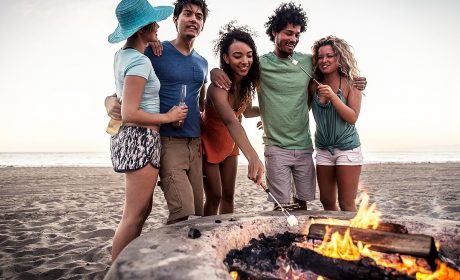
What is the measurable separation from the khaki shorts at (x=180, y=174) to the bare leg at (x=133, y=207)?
1.06ft

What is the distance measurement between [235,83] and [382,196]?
763 cm

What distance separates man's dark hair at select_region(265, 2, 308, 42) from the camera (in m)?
3.69

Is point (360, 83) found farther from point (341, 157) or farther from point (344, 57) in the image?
point (341, 157)

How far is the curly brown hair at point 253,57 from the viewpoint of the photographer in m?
3.54

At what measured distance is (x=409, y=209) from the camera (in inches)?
285

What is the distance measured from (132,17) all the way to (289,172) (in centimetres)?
234

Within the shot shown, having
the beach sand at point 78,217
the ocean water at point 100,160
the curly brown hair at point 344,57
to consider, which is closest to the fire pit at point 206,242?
the curly brown hair at point 344,57

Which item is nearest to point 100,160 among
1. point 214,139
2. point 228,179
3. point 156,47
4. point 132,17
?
point 228,179

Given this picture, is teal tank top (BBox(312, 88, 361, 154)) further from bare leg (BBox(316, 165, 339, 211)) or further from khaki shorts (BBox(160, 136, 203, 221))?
khaki shorts (BBox(160, 136, 203, 221))

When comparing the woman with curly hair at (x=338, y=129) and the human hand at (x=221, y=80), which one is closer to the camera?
the human hand at (x=221, y=80)

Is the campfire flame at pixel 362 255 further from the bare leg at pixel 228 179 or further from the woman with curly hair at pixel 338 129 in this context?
the bare leg at pixel 228 179

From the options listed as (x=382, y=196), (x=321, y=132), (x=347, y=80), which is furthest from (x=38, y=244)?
(x=382, y=196)

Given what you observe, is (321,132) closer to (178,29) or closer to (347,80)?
(347,80)

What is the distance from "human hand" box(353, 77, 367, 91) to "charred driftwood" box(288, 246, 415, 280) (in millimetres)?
1986
